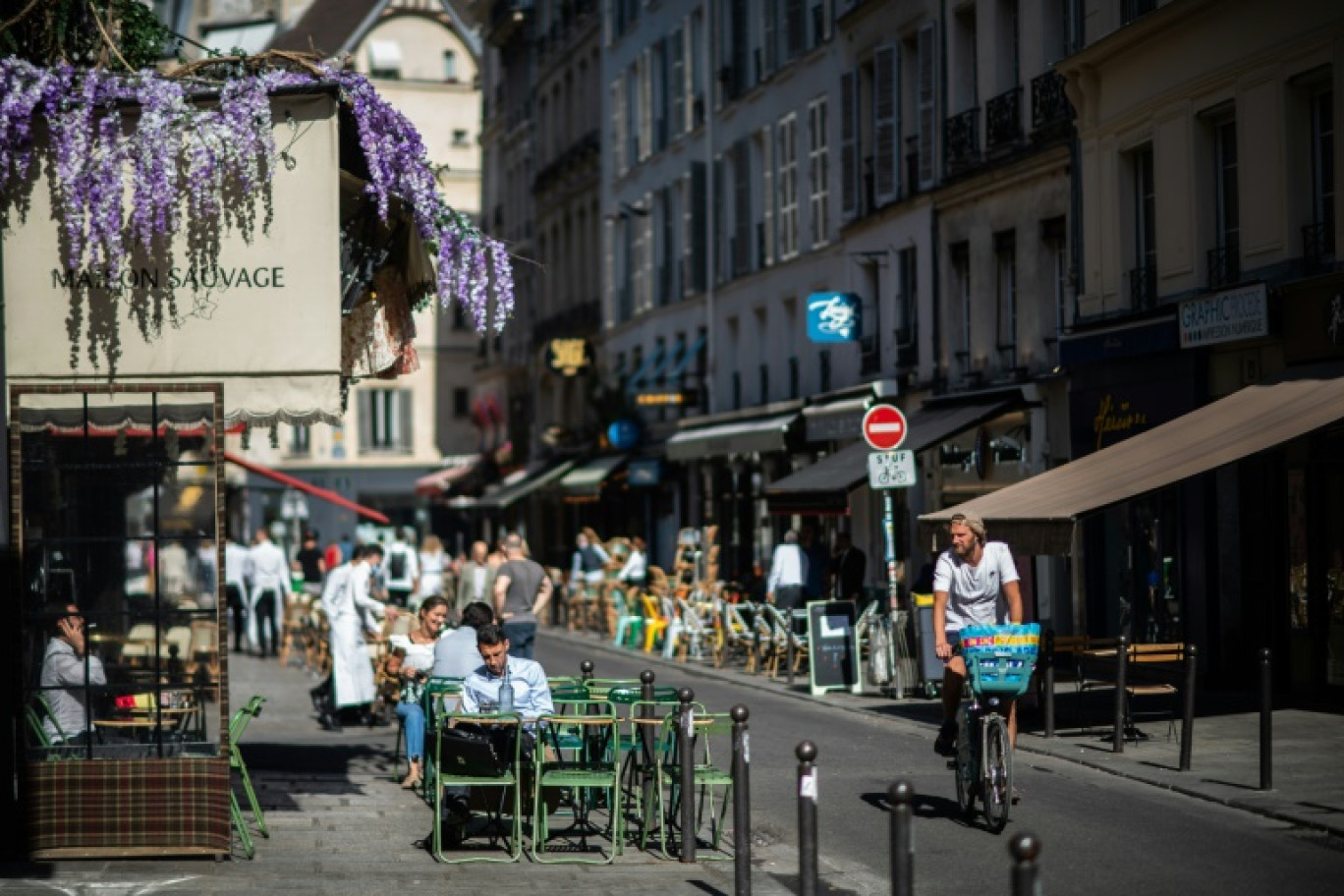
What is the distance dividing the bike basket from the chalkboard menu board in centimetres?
1121

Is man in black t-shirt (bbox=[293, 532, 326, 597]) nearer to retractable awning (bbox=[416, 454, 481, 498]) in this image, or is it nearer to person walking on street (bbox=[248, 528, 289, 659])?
person walking on street (bbox=[248, 528, 289, 659])

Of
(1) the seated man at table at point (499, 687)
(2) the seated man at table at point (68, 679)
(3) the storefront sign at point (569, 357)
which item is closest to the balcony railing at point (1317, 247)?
(1) the seated man at table at point (499, 687)

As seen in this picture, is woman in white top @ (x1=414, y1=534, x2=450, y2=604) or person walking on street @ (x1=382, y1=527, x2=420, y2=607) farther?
person walking on street @ (x1=382, y1=527, x2=420, y2=607)

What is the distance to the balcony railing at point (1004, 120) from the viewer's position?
3025 centimetres

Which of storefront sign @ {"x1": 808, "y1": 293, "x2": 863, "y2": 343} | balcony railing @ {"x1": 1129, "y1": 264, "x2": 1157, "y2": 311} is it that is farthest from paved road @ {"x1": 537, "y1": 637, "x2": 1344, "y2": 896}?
storefront sign @ {"x1": 808, "y1": 293, "x2": 863, "y2": 343}

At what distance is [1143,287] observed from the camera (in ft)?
85.5

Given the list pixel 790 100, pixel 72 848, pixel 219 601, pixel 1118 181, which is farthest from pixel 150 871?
pixel 790 100

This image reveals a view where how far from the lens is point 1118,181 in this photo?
87.4 ft

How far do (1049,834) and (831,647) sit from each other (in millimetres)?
11743

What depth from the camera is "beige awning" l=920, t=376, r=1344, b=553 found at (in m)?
17.8

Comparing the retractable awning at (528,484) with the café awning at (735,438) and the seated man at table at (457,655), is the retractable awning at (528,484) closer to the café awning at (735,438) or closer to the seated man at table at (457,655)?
the café awning at (735,438)

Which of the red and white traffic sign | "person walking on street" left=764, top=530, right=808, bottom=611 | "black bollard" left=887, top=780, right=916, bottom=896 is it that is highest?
the red and white traffic sign

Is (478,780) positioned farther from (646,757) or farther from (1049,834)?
(1049,834)

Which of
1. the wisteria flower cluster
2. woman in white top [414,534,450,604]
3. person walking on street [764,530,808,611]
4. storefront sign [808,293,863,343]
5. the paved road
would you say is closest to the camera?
the paved road
